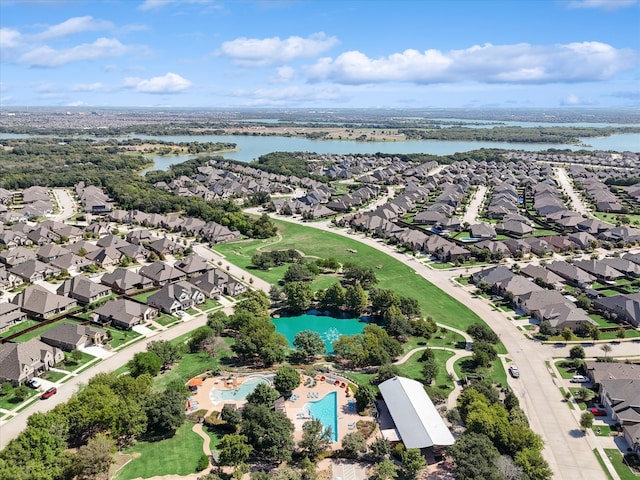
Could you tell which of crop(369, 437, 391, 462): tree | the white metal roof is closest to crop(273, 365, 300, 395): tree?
the white metal roof

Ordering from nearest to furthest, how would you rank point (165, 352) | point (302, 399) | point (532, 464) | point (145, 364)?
point (532, 464)
point (302, 399)
point (145, 364)
point (165, 352)

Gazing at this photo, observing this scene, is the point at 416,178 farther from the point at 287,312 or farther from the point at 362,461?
the point at 362,461

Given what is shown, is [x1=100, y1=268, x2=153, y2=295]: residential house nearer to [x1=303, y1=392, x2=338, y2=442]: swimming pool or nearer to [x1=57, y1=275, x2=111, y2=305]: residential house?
[x1=57, y1=275, x2=111, y2=305]: residential house

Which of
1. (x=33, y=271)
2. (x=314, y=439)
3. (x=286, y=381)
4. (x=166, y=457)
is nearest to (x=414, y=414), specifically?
(x=314, y=439)

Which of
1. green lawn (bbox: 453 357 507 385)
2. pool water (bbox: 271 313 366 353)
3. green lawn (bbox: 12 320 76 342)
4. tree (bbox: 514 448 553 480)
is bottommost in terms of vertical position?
pool water (bbox: 271 313 366 353)

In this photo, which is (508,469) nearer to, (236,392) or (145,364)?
(236,392)

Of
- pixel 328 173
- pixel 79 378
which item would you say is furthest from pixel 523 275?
pixel 328 173

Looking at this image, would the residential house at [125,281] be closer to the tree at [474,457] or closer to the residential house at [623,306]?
the tree at [474,457]
